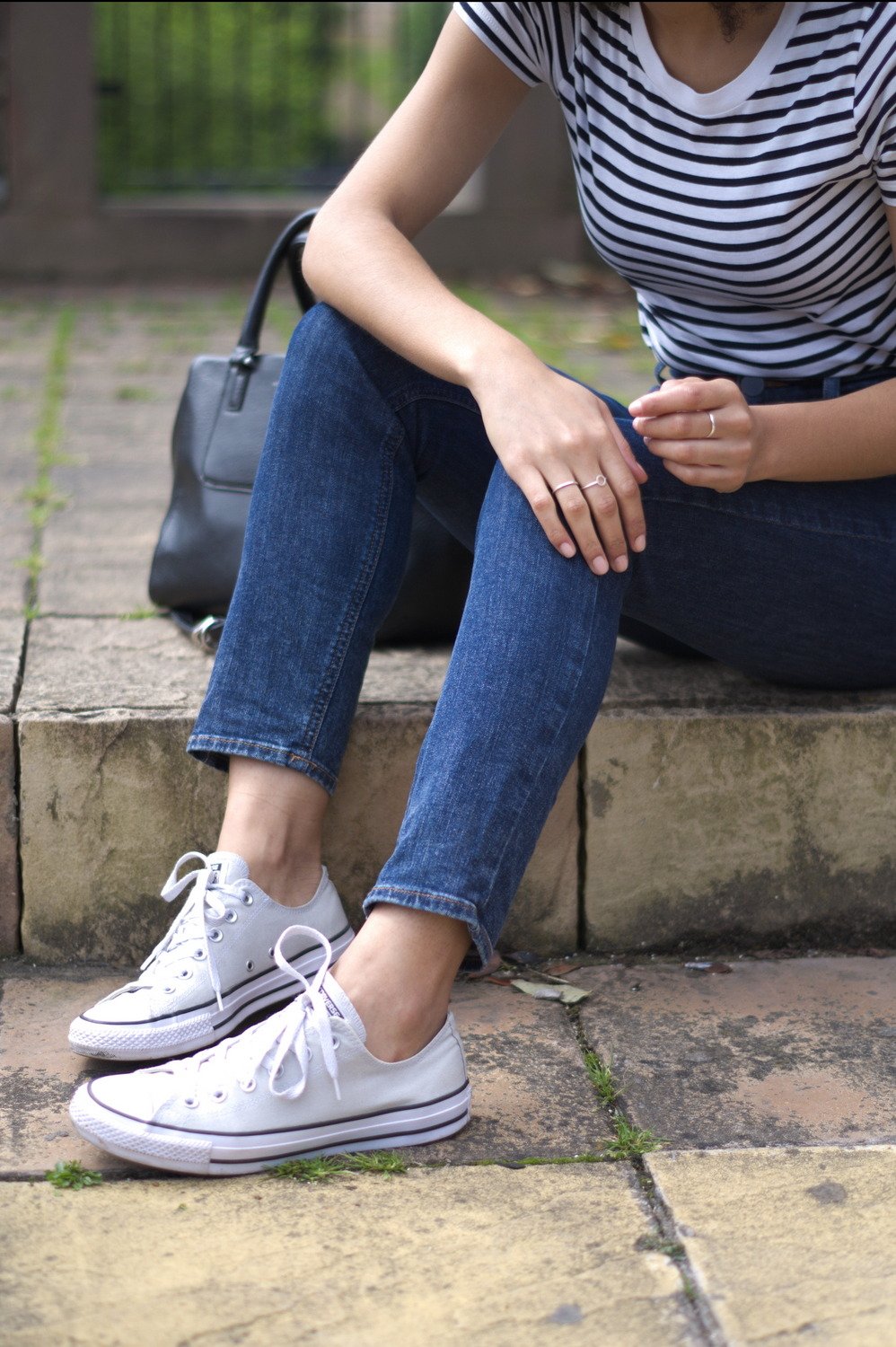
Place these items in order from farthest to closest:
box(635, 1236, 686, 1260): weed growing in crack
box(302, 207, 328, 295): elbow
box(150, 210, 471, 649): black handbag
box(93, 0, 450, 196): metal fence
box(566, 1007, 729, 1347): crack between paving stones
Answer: box(93, 0, 450, 196): metal fence → box(150, 210, 471, 649): black handbag → box(302, 207, 328, 295): elbow → box(635, 1236, 686, 1260): weed growing in crack → box(566, 1007, 729, 1347): crack between paving stones

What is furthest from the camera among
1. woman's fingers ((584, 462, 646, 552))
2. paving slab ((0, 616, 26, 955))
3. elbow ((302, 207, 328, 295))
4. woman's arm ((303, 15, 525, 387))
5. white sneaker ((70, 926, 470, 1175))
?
paving slab ((0, 616, 26, 955))

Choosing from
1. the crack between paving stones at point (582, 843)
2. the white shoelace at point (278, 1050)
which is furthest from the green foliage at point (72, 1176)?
the crack between paving stones at point (582, 843)

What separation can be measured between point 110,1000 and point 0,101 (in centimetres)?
A: 614

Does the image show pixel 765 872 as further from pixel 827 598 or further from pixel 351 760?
pixel 351 760

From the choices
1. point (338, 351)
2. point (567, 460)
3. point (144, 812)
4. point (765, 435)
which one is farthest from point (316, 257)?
point (144, 812)

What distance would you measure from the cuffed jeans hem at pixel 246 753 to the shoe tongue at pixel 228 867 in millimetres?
116

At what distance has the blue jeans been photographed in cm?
161

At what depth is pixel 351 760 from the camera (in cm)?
201

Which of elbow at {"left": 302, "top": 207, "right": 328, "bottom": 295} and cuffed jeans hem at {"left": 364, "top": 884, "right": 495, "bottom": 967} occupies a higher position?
elbow at {"left": 302, "top": 207, "right": 328, "bottom": 295}

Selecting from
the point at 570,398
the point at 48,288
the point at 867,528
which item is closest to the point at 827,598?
the point at 867,528

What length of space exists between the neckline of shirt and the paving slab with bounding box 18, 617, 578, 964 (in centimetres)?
82

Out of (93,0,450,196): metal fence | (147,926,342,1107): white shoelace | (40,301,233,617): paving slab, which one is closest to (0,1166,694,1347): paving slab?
(147,926,342,1107): white shoelace

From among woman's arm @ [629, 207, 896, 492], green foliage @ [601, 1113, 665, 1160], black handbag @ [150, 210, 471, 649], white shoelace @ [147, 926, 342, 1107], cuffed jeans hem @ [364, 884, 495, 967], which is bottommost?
green foliage @ [601, 1113, 665, 1160]

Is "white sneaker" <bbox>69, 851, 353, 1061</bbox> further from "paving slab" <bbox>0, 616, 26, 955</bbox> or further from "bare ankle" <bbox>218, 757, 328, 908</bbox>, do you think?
"paving slab" <bbox>0, 616, 26, 955</bbox>
